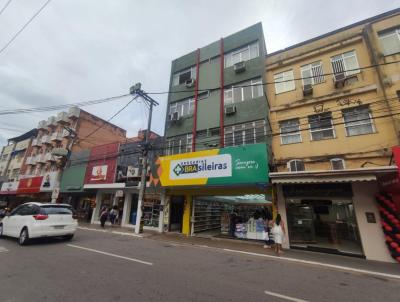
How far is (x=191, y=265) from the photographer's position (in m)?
7.58

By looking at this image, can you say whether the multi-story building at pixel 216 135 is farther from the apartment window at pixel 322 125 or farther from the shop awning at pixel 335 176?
the apartment window at pixel 322 125

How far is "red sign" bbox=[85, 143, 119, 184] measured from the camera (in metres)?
21.1

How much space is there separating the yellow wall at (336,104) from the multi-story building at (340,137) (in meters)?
0.04

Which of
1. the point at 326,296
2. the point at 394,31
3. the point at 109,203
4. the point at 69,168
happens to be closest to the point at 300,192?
the point at 326,296

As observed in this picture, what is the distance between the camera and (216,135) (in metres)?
16.7

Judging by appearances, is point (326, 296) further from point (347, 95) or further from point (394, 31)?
point (394, 31)

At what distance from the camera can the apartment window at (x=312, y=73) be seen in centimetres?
1435

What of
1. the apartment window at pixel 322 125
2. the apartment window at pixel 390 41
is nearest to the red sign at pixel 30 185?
the apartment window at pixel 322 125

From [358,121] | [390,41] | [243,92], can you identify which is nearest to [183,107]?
[243,92]

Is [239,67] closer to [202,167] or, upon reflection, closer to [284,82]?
[284,82]

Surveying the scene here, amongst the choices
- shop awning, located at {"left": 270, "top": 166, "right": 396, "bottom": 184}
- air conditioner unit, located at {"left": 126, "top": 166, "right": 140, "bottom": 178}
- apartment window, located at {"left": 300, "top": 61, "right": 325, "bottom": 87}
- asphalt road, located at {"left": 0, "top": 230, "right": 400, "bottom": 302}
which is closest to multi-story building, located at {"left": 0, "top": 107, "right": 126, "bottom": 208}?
air conditioner unit, located at {"left": 126, "top": 166, "right": 140, "bottom": 178}

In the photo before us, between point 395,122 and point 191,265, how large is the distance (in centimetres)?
1237

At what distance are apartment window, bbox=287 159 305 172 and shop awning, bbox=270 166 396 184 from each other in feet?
7.30

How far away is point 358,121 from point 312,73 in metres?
4.70
